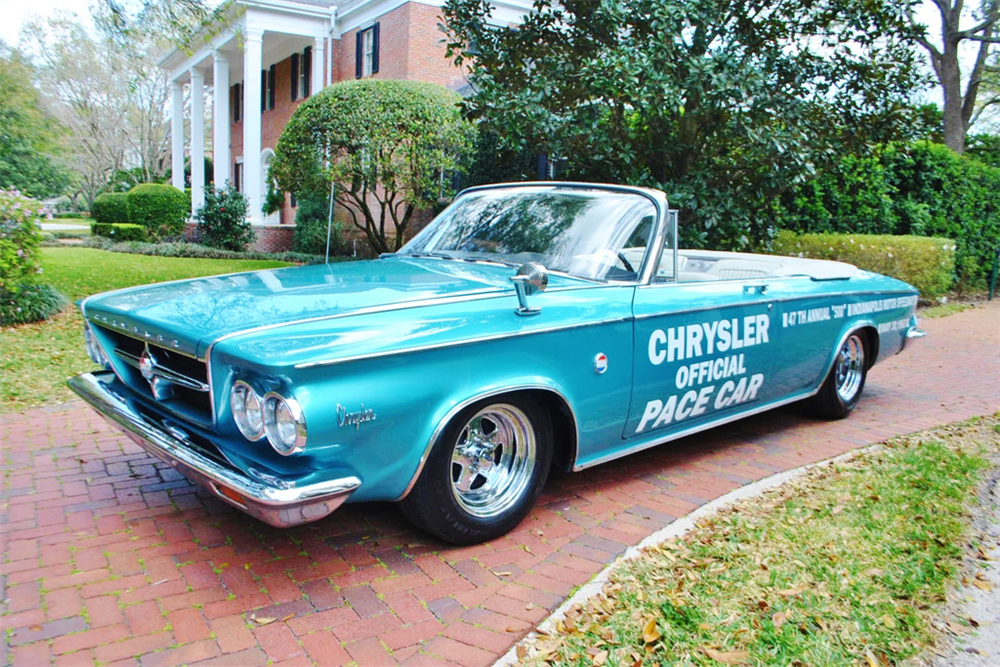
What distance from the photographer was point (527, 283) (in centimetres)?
349

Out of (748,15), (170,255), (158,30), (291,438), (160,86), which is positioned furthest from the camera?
(160,86)

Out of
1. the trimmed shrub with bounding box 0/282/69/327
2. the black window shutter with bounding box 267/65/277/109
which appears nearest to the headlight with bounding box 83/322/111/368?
the trimmed shrub with bounding box 0/282/69/327

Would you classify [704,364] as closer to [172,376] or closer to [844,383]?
[844,383]

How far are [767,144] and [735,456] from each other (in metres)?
5.04

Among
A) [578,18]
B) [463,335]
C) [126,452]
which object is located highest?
[578,18]

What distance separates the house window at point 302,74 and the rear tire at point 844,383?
2019 centimetres

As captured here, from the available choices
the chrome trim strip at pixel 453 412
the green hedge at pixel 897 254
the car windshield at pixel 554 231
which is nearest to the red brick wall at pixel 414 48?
the green hedge at pixel 897 254


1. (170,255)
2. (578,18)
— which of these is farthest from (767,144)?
(170,255)

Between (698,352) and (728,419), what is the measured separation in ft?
2.07

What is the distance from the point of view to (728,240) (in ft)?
32.4

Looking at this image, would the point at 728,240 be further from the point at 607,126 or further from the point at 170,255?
the point at 170,255

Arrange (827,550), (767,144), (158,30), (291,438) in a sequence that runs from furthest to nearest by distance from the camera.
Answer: (158,30), (767,144), (827,550), (291,438)

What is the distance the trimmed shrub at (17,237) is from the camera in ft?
27.0

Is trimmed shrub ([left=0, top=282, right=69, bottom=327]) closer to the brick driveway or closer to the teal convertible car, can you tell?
the brick driveway
